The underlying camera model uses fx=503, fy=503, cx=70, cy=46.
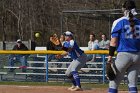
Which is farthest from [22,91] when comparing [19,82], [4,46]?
[4,46]

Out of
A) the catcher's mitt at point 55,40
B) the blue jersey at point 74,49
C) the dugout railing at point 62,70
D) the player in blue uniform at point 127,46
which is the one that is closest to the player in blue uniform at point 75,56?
the blue jersey at point 74,49

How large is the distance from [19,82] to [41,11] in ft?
60.2

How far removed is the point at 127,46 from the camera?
923 cm

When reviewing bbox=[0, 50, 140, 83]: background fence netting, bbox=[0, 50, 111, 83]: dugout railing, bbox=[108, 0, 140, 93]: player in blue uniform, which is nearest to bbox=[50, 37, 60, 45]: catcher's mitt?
bbox=[0, 50, 140, 83]: background fence netting

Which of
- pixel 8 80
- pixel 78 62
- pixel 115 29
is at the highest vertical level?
pixel 115 29

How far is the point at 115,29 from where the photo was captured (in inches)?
362

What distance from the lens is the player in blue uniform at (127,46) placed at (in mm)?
9188

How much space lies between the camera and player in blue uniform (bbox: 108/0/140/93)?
9.19 meters

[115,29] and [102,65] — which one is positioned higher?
[115,29]

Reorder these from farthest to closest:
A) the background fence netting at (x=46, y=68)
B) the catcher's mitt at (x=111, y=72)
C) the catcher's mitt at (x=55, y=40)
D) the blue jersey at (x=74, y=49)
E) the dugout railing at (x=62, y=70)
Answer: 1. the catcher's mitt at (x=55, y=40)
2. the background fence netting at (x=46, y=68)
3. the dugout railing at (x=62, y=70)
4. the blue jersey at (x=74, y=49)
5. the catcher's mitt at (x=111, y=72)

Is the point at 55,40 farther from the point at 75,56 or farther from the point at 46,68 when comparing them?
the point at 75,56

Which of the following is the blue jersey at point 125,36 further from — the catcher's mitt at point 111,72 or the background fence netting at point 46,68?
the background fence netting at point 46,68

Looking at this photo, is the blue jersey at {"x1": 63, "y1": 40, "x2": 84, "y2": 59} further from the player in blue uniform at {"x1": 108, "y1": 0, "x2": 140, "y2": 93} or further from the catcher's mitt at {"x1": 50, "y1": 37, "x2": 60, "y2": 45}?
the player in blue uniform at {"x1": 108, "y1": 0, "x2": 140, "y2": 93}

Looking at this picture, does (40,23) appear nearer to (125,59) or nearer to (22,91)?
(22,91)
